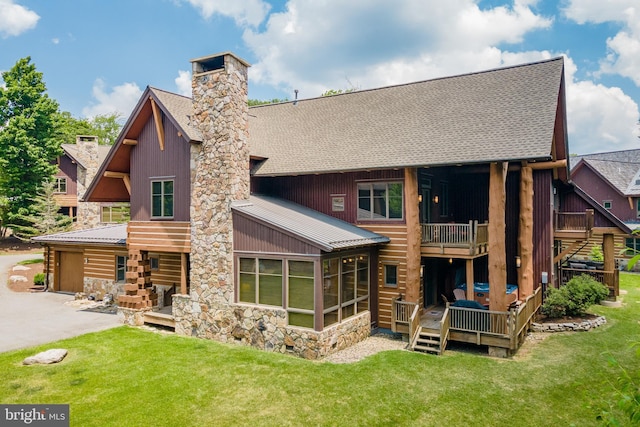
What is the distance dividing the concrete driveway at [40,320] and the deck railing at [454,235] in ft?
39.8

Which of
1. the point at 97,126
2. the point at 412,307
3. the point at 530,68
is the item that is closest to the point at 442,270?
the point at 412,307

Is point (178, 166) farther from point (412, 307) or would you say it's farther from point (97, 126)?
point (97, 126)

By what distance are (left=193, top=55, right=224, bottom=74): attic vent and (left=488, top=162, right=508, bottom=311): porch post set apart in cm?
994

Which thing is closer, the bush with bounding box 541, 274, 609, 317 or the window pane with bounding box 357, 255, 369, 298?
the window pane with bounding box 357, 255, 369, 298

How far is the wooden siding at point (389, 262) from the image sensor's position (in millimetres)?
14711

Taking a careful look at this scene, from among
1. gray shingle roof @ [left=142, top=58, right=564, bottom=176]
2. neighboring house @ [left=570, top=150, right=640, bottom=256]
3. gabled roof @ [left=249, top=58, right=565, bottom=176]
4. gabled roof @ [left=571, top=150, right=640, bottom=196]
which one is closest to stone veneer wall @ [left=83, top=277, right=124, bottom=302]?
gabled roof @ [left=249, top=58, right=565, bottom=176]

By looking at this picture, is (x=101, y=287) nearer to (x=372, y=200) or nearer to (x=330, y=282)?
(x=330, y=282)

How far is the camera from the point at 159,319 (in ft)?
52.0

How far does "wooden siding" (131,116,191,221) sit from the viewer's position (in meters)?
15.4

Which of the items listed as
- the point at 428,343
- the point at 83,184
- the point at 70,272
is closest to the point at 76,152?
the point at 83,184

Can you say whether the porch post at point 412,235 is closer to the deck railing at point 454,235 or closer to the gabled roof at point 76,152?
the deck railing at point 454,235

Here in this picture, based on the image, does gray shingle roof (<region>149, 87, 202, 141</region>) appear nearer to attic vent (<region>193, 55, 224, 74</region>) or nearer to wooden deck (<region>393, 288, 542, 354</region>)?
attic vent (<region>193, 55, 224, 74</region>)

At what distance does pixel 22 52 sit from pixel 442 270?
1530 inches

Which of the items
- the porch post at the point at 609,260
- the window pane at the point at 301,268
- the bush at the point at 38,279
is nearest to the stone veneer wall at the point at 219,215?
the window pane at the point at 301,268
